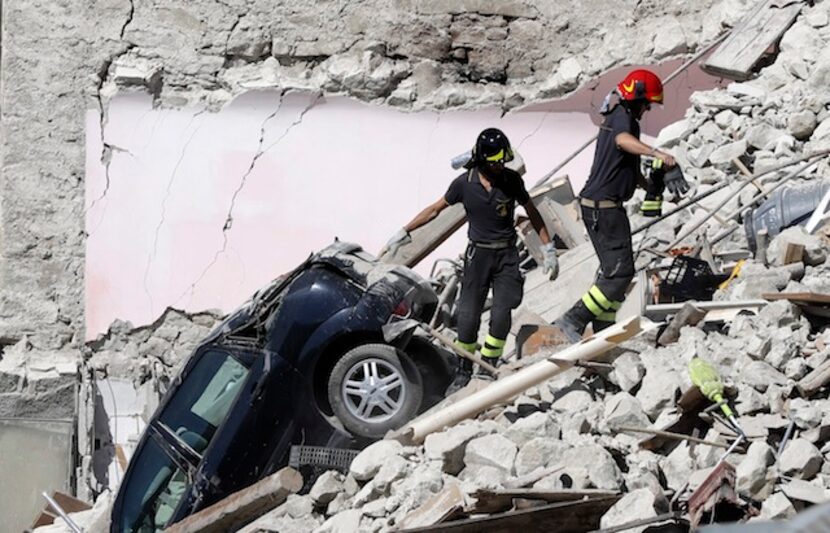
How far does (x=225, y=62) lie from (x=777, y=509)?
7409mm

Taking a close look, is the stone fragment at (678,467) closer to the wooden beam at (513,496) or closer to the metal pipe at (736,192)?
the wooden beam at (513,496)

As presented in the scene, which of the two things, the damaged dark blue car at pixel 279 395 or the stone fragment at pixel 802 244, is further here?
the stone fragment at pixel 802 244

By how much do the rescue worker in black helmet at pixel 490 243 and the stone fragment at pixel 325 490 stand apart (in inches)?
51.9

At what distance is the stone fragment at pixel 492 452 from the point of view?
7.41 m

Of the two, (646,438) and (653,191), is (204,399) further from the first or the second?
(653,191)

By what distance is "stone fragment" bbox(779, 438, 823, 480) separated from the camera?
699 cm

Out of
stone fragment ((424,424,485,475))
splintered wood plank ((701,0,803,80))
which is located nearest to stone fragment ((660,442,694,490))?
stone fragment ((424,424,485,475))

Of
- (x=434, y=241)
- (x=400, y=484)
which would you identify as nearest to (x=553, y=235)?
(x=434, y=241)

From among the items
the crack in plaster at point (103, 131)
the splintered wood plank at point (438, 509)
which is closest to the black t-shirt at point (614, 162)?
the splintered wood plank at point (438, 509)

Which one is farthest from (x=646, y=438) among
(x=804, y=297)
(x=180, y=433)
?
(x=180, y=433)

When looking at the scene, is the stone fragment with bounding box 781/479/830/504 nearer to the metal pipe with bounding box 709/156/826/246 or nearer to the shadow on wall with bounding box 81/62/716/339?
A: the metal pipe with bounding box 709/156/826/246

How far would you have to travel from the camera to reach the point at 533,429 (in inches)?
301

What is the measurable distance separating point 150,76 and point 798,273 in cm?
599

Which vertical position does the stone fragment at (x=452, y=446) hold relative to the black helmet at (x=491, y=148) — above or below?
below
